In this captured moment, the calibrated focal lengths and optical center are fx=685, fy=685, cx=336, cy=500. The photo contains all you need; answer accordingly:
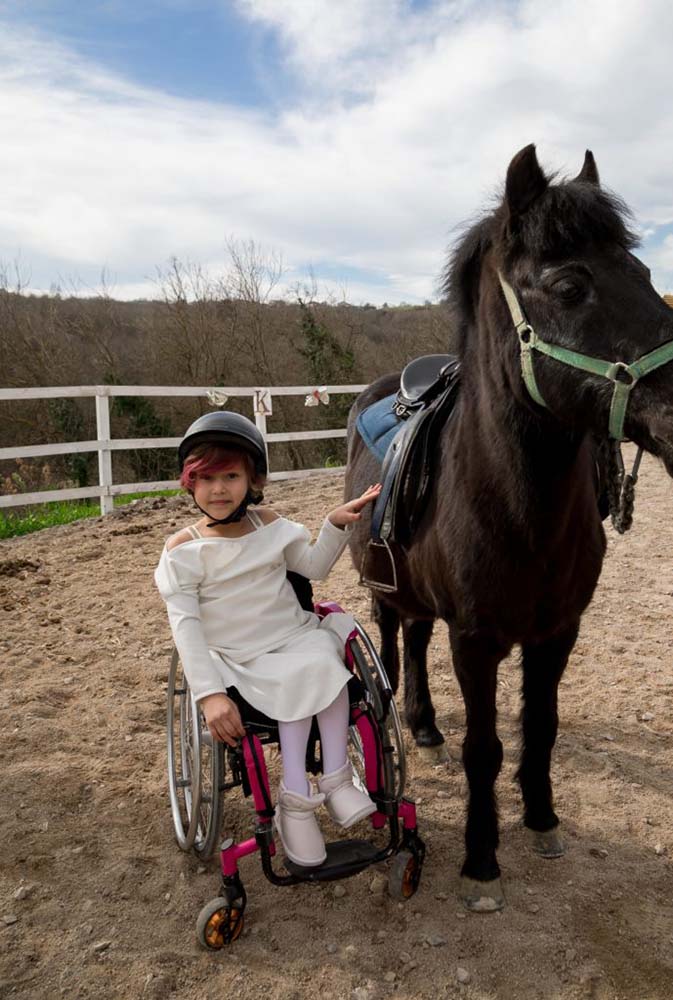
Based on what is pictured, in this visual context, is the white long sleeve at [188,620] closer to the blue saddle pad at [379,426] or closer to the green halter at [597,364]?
Answer: the blue saddle pad at [379,426]

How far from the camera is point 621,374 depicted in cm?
162

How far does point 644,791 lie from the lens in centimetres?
296

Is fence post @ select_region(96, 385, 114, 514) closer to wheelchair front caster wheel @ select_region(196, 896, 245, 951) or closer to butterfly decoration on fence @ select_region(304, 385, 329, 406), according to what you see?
butterfly decoration on fence @ select_region(304, 385, 329, 406)

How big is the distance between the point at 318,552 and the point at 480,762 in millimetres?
940

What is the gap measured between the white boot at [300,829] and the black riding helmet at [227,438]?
958mm

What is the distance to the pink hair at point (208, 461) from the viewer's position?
2.42 meters

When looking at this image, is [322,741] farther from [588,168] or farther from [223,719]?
[588,168]

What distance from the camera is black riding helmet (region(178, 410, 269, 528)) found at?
7.79 ft

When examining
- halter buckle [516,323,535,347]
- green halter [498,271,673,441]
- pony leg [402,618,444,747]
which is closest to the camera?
green halter [498,271,673,441]

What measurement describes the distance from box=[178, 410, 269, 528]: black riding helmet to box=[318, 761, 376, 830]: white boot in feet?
3.09

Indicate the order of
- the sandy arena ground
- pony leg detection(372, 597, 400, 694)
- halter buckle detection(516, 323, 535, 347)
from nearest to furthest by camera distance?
halter buckle detection(516, 323, 535, 347)
the sandy arena ground
pony leg detection(372, 597, 400, 694)

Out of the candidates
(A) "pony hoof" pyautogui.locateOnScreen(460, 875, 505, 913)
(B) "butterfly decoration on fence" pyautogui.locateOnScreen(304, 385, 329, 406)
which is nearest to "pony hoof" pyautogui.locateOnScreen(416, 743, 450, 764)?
(A) "pony hoof" pyautogui.locateOnScreen(460, 875, 505, 913)

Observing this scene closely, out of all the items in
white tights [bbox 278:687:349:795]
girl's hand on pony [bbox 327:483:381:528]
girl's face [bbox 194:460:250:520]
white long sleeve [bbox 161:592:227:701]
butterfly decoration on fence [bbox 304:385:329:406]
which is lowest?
white tights [bbox 278:687:349:795]

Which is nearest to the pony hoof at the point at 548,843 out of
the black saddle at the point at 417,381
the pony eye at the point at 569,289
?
the black saddle at the point at 417,381
